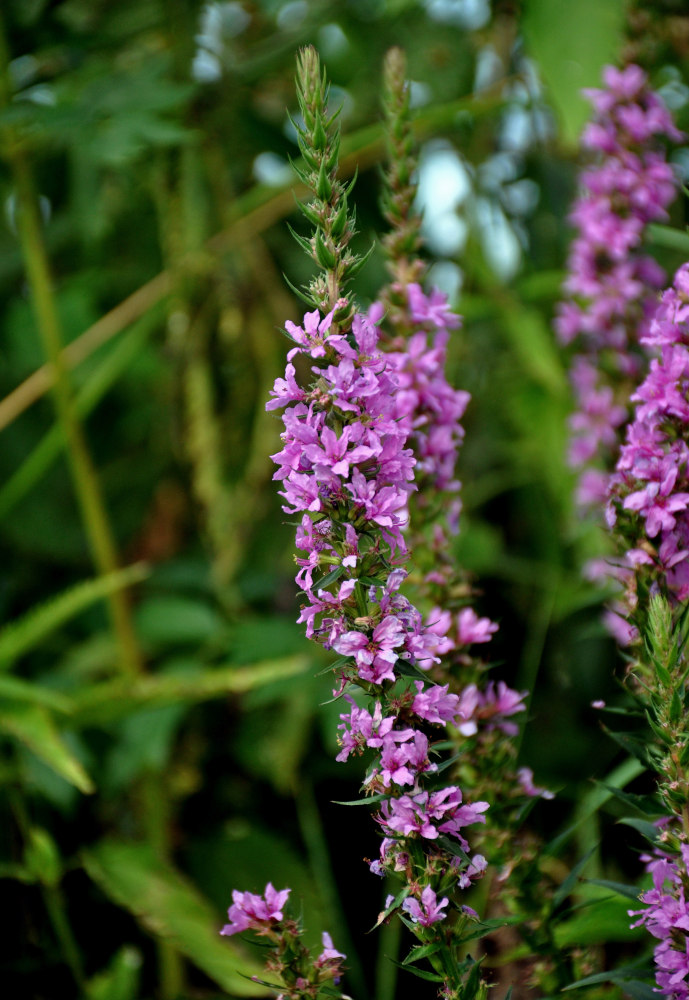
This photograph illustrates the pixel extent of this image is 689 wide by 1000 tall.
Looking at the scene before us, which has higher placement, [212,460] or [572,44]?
[572,44]

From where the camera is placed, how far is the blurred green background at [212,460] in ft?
4.30

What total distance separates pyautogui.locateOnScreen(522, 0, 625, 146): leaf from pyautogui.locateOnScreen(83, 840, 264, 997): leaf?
3.75 ft

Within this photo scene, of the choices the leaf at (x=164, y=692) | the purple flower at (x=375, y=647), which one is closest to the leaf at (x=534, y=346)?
the leaf at (x=164, y=692)

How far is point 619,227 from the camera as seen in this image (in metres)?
1.14

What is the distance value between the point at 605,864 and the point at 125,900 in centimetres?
69

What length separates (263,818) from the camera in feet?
5.58

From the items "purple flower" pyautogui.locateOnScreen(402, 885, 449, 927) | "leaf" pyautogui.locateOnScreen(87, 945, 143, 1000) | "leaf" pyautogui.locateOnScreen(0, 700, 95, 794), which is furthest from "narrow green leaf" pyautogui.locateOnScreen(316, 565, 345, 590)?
"leaf" pyautogui.locateOnScreen(87, 945, 143, 1000)

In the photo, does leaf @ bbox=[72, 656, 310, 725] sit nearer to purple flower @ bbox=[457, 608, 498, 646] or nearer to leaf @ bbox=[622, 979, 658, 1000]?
purple flower @ bbox=[457, 608, 498, 646]

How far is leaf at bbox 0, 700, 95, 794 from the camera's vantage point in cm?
104

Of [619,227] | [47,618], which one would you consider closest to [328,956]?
[47,618]

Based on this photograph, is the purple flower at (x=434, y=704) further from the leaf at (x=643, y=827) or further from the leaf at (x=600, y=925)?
the leaf at (x=600, y=925)

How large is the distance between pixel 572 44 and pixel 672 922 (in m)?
1.19

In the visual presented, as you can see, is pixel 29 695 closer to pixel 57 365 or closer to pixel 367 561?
pixel 57 365

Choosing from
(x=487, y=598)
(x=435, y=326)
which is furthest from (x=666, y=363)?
(x=487, y=598)
